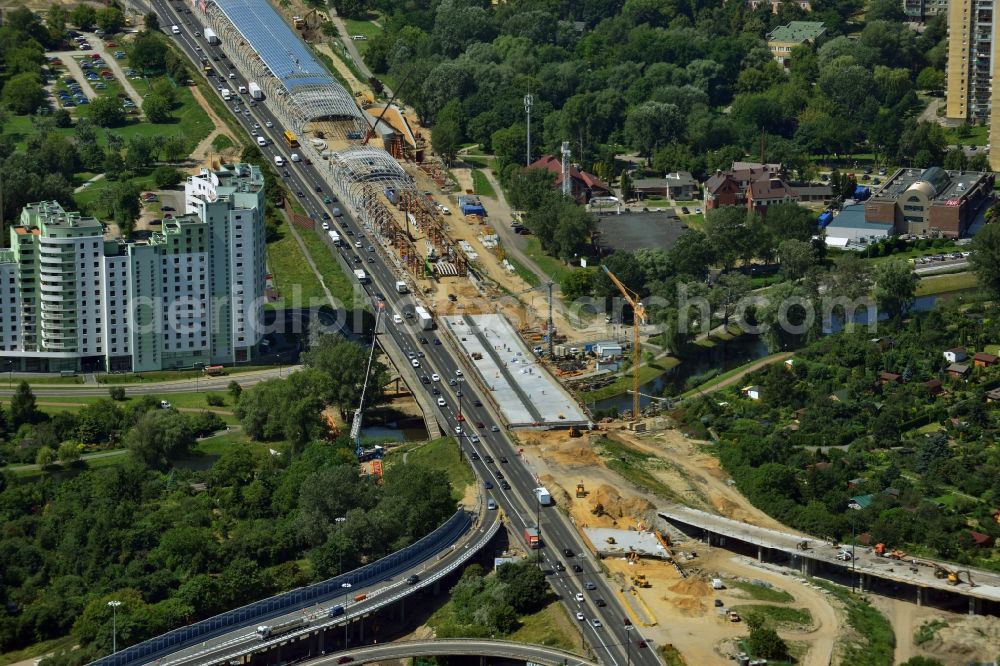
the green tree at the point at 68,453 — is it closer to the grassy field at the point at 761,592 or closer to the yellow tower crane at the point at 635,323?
the yellow tower crane at the point at 635,323

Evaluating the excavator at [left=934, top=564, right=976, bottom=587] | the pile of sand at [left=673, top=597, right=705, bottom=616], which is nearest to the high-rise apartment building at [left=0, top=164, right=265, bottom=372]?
the pile of sand at [left=673, top=597, right=705, bottom=616]

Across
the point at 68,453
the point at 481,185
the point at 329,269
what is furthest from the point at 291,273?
the point at 68,453

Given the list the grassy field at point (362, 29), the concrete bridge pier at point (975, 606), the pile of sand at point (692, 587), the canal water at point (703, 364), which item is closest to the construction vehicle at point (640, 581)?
the pile of sand at point (692, 587)

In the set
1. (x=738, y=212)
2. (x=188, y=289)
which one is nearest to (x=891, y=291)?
(x=738, y=212)

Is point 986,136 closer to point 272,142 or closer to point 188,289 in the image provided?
point 272,142

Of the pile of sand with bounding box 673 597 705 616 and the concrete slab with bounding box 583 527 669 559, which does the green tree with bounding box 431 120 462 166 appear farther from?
the pile of sand with bounding box 673 597 705 616
